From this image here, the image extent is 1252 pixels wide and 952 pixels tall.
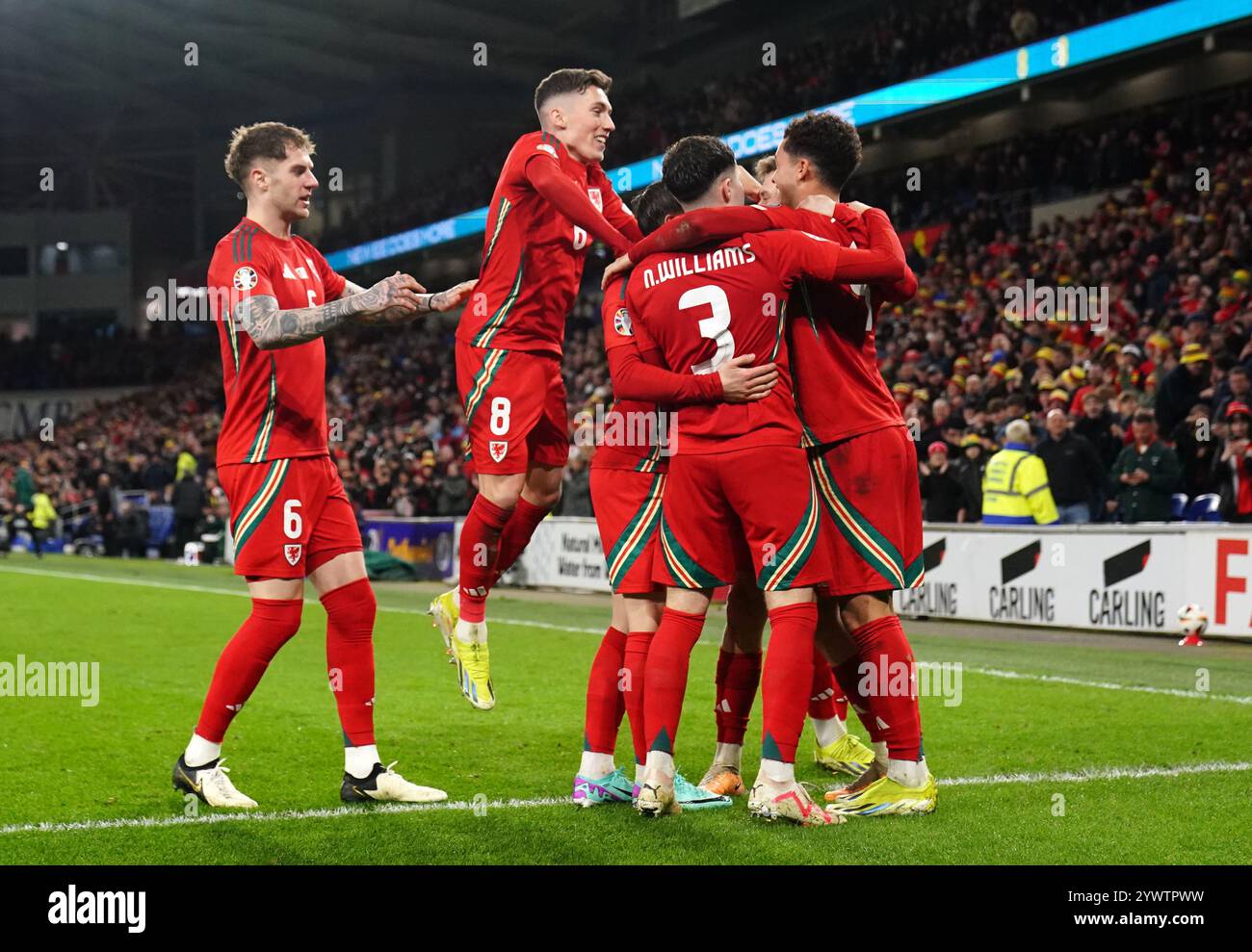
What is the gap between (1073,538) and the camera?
1278cm

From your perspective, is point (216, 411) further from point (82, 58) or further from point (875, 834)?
point (875, 834)

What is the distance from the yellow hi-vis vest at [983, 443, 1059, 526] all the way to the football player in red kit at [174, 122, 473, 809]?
368 inches

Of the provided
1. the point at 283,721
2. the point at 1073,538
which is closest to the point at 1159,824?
the point at 283,721

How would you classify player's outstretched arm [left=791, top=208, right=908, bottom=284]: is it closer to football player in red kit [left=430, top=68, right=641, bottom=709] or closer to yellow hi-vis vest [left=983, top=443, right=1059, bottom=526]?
football player in red kit [left=430, top=68, right=641, bottom=709]

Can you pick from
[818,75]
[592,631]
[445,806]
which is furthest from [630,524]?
[818,75]

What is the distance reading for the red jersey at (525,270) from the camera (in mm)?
6336

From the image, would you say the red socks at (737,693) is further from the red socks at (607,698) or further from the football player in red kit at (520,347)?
the football player in red kit at (520,347)

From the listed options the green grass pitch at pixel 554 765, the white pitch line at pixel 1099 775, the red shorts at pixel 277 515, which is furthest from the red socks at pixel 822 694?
the red shorts at pixel 277 515

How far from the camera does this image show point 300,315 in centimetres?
516

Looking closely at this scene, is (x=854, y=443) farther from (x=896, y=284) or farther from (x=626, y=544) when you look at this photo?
(x=626, y=544)

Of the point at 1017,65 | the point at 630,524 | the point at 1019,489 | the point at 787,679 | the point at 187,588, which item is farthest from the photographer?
the point at 1017,65

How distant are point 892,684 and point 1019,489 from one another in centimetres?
906
